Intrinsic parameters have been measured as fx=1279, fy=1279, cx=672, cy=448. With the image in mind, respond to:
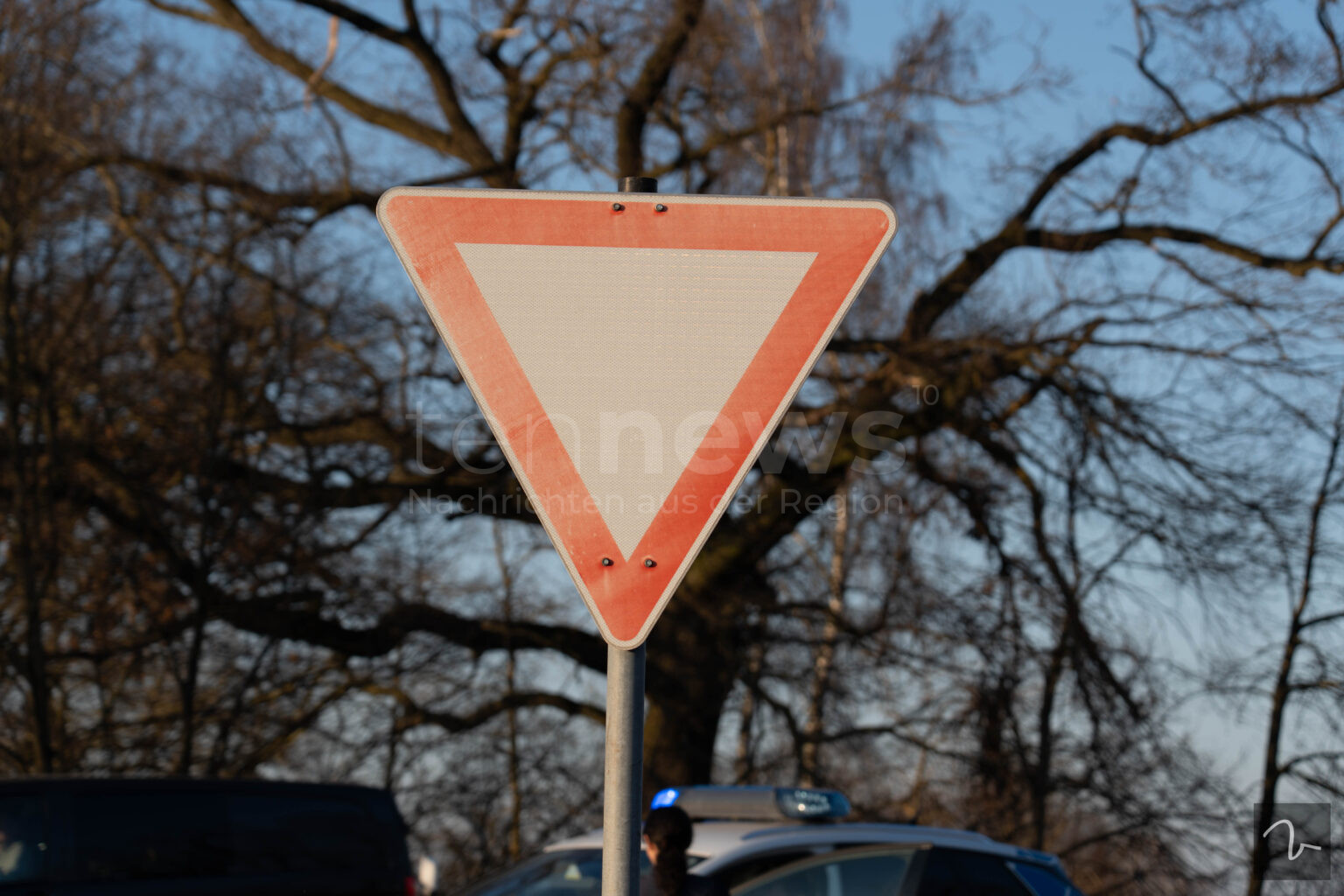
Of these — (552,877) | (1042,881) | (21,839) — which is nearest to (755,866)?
(552,877)

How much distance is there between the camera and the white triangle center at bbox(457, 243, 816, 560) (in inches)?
78.9

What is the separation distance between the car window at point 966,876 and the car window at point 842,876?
111mm

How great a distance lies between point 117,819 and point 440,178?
27.6 ft

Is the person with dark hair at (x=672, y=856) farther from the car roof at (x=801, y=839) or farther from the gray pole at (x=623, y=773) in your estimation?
the gray pole at (x=623, y=773)

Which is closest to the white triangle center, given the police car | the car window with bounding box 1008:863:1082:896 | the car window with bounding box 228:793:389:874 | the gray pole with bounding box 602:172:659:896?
the gray pole with bounding box 602:172:659:896

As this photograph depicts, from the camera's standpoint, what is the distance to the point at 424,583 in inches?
476

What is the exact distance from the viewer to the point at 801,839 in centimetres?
527

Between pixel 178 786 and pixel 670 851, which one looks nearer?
pixel 670 851

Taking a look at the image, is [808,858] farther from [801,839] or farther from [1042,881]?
[1042,881]

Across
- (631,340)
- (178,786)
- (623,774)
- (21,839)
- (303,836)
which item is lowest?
(303,836)

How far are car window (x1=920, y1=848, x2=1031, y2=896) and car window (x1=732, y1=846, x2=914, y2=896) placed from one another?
0.36 ft

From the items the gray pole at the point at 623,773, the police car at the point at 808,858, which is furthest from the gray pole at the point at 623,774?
the police car at the point at 808,858

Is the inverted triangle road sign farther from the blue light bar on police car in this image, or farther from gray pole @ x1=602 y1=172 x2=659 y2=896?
the blue light bar on police car

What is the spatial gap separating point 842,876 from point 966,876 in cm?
57
